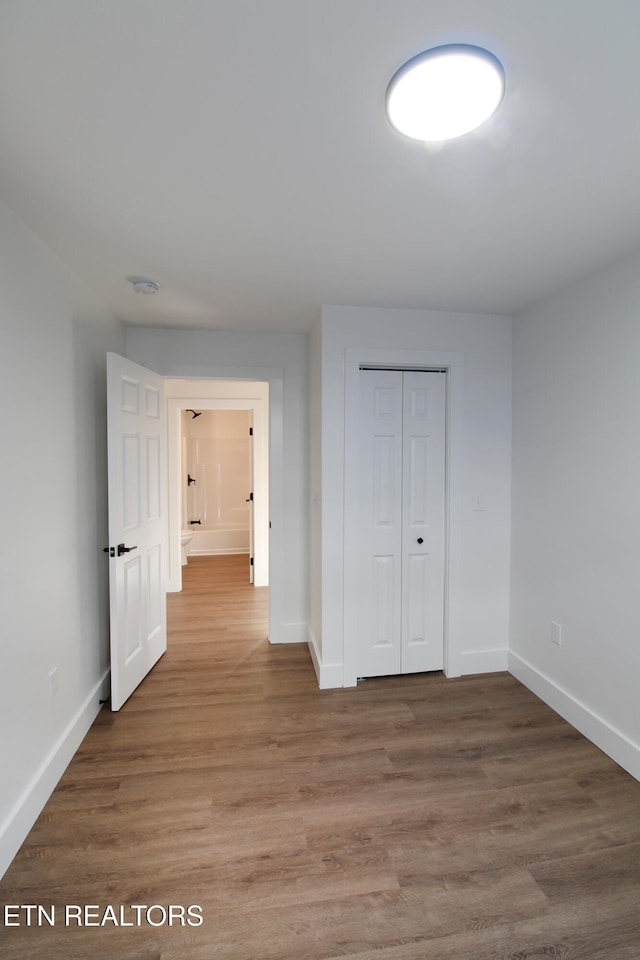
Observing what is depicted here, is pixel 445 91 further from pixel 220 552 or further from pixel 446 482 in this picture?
pixel 220 552

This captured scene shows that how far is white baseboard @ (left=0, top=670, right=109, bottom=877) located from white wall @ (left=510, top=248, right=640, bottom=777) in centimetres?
270

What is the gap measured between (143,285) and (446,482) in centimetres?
221

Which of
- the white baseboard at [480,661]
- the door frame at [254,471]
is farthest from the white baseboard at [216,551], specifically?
the white baseboard at [480,661]

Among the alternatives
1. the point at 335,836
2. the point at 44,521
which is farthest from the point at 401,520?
the point at 44,521

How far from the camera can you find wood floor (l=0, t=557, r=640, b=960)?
136 cm

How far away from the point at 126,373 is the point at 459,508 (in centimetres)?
234

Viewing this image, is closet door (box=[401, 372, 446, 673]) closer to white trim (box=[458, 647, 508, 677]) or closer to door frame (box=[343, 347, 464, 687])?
door frame (box=[343, 347, 464, 687])

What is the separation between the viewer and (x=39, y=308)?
1.90 metres

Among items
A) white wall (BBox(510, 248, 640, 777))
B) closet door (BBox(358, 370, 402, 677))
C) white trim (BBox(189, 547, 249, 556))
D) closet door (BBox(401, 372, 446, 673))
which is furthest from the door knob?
white trim (BBox(189, 547, 249, 556))

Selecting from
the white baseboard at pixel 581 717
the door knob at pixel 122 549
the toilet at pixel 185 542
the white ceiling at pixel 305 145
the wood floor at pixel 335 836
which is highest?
the white ceiling at pixel 305 145

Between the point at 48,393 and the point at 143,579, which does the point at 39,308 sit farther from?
the point at 143,579

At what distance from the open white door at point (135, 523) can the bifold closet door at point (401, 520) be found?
148 centimetres

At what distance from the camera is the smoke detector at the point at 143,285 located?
7.53 feet

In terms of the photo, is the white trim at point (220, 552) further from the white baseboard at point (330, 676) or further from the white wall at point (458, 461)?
the white baseboard at point (330, 676)
